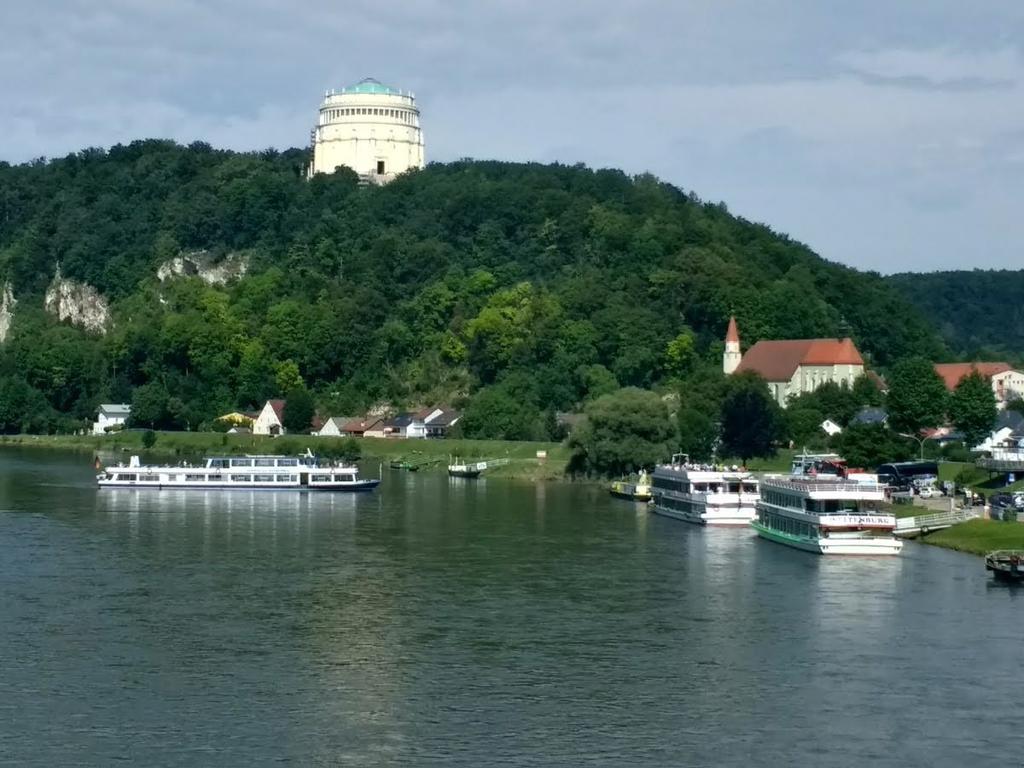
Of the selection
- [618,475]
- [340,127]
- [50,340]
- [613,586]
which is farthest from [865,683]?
[340,127]

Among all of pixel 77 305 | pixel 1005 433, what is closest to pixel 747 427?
pixel 1005 433

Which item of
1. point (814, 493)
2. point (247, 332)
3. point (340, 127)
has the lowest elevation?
point (814, 493)

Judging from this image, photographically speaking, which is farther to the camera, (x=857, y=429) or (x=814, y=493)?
(x=857, y=429)

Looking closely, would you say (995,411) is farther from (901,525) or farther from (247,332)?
(247,332)

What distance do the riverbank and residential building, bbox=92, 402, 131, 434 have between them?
243 centimetres

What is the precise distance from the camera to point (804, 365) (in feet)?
388

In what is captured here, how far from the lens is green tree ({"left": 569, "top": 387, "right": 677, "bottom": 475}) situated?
90.0 meters

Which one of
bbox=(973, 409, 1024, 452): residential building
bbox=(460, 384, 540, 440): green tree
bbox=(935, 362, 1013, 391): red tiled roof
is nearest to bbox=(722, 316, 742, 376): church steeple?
bbox=(935, 362, 1013, 391): red tiled roof

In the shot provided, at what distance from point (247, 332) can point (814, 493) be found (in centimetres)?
8535

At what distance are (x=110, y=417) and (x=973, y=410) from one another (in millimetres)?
70019

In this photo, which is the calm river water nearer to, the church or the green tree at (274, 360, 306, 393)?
the church

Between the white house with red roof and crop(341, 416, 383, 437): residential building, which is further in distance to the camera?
crop(341, 416, 383, 437): residential building

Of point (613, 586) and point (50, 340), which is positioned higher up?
point (50, 340)

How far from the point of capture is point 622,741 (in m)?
33.1
